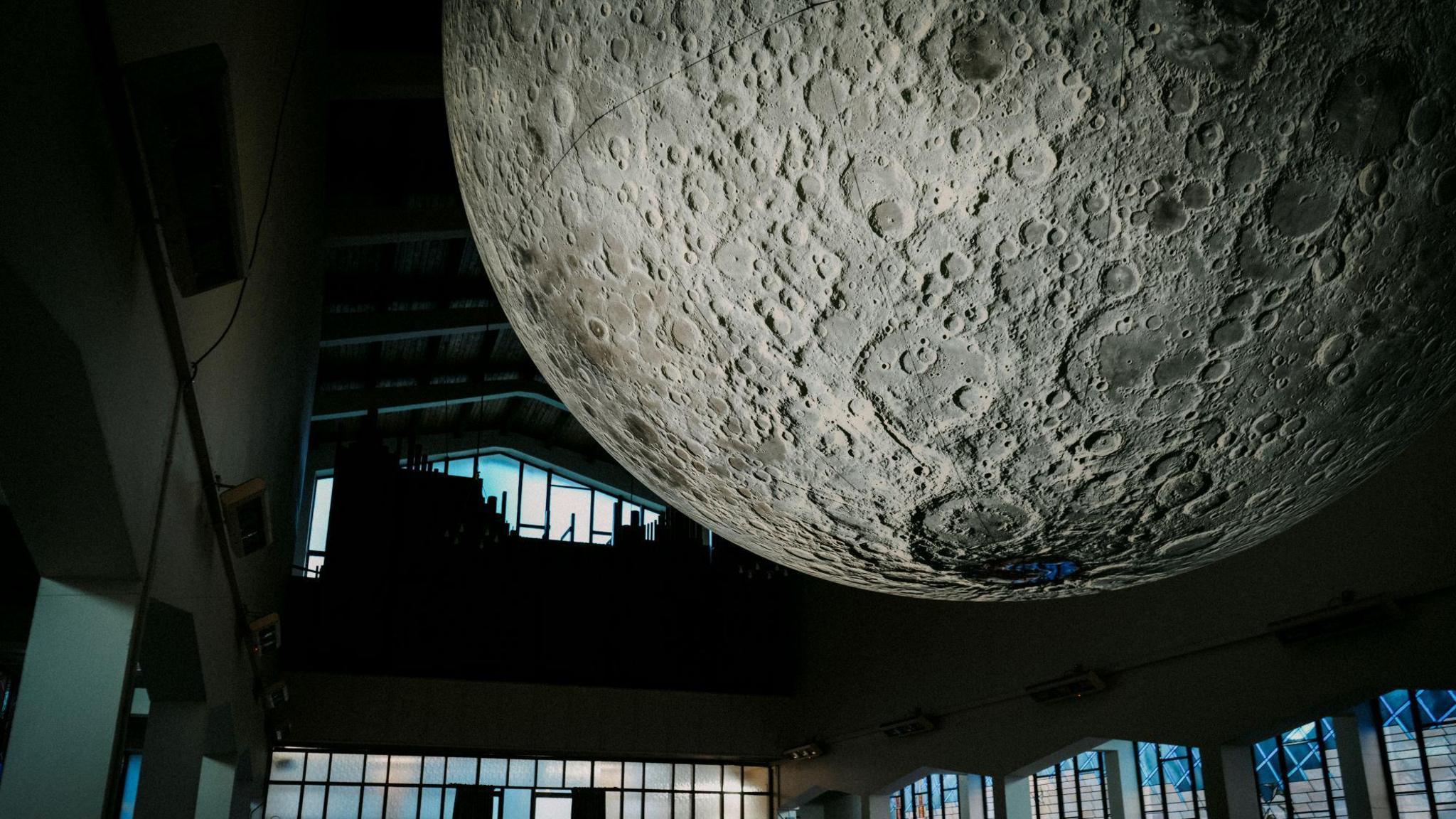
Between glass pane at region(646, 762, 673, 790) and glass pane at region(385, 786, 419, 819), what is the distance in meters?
3.63

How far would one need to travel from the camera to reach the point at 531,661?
48.3ft

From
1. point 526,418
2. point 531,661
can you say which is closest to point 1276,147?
point 531,661

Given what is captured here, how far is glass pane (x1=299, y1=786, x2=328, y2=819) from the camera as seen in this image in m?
14.5

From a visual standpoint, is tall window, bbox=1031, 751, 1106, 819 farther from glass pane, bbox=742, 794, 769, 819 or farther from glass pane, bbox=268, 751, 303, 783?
glass pane, bbox=268, 751, 303, 783

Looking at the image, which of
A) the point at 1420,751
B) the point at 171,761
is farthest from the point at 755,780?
the point at 171,761

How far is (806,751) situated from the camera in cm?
1496

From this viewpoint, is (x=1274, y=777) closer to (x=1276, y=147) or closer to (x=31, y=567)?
(x=31, y=567)

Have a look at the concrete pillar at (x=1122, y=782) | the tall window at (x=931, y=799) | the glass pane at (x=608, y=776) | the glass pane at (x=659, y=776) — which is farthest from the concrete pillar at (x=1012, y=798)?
the glass pane at (x=608, y=776)

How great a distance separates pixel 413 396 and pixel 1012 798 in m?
10.7

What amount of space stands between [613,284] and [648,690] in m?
15.3

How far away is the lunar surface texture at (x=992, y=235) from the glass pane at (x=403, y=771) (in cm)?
1593

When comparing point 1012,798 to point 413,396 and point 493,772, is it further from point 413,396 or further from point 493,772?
point 413,396

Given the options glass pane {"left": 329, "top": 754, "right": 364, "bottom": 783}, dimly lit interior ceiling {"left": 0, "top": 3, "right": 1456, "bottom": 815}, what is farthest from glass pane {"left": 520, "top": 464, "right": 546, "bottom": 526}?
glass pane {"left": 329, "top": 754, "right": 364, "bottom": 783}

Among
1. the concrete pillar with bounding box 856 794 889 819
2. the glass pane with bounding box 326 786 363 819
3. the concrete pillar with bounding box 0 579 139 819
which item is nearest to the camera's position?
the concrete pillar with bounding box 0 579 139 819
